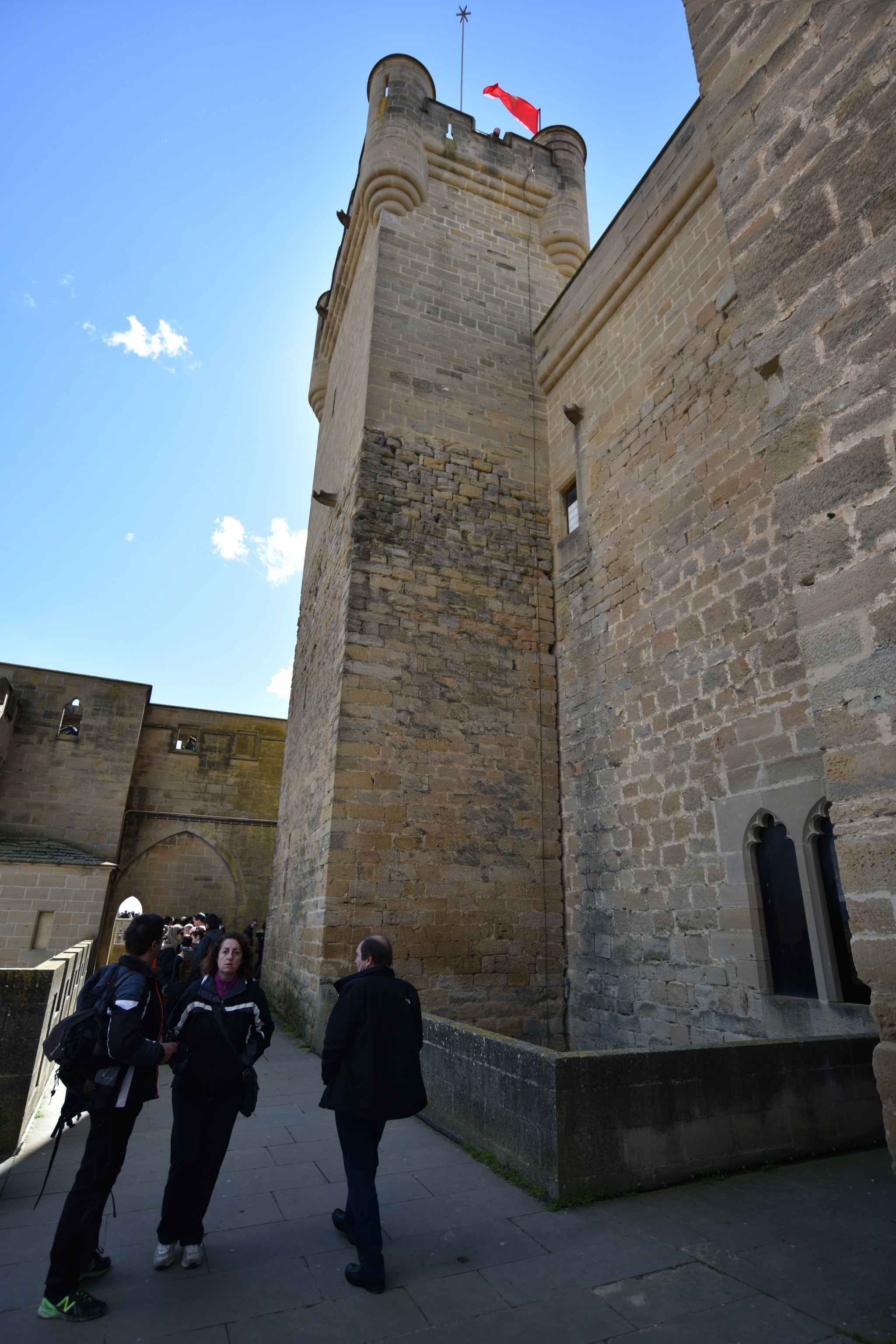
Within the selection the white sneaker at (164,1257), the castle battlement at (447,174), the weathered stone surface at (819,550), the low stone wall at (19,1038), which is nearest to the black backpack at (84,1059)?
the white sneaker at (164,1257)

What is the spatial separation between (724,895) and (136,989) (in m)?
4.51

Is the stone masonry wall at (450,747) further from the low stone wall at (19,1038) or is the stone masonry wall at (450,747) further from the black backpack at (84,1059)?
the black backpack at (84,1059)

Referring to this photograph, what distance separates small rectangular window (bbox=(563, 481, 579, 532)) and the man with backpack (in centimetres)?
724

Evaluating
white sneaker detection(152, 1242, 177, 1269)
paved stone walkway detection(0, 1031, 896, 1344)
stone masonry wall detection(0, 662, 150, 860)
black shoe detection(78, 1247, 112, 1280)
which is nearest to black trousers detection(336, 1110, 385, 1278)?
paved stone walkway detection(0, 1031, 896, 1344)

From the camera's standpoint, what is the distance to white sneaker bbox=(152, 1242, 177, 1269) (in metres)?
2.73

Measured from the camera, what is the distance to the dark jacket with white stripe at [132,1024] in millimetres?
2645

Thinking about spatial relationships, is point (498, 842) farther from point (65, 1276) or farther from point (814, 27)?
point (814, 27)

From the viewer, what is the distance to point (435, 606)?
8305 mm

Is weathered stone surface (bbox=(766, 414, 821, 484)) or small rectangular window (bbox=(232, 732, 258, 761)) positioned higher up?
small rectangular window (bbox=(232, 732, 258, 761))

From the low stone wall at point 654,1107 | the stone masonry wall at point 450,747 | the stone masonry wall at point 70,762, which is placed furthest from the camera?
the stone masonry wall at point 70,762

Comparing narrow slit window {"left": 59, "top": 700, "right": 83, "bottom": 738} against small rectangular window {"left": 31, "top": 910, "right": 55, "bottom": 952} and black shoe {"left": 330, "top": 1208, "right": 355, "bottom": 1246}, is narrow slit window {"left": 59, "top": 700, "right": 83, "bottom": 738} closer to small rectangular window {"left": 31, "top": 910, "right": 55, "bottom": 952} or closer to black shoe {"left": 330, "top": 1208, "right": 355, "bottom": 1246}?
small rectangular window {"left": 31, "top": 910, "right": 55, "bottom": 952}

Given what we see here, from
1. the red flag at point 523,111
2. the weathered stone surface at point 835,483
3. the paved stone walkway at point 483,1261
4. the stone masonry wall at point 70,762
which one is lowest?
the paved stone walkway at point 483,1261

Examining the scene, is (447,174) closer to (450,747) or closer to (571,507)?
(571,507)

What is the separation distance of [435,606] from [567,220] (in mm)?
7441
